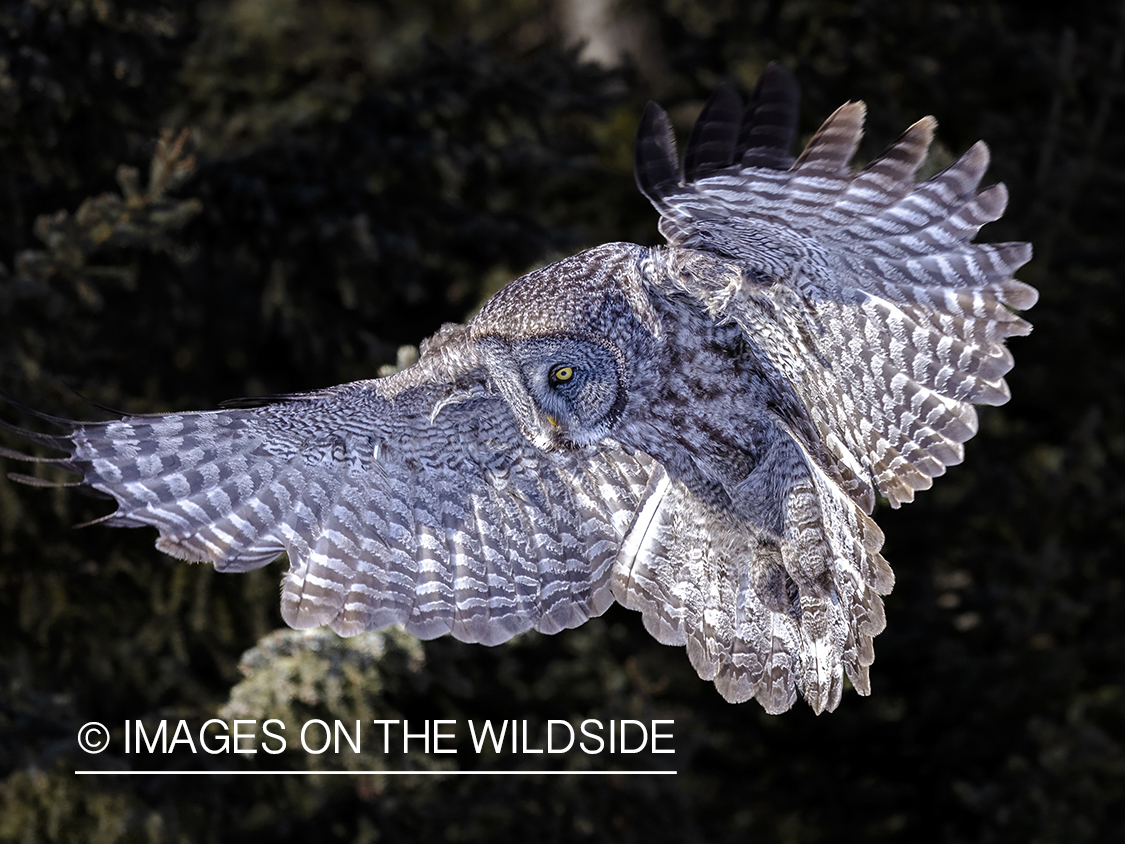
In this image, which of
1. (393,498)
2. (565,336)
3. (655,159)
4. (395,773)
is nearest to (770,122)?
(655,159)

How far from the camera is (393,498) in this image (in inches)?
127

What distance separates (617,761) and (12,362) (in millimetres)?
2860

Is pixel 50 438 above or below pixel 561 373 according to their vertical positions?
below

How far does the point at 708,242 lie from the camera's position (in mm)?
2586

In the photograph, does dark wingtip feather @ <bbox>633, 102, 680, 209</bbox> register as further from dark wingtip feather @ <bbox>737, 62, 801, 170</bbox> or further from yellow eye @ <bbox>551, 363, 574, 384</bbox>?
yellow eye @ <bbox>551, 363, 574, 384</bbox>

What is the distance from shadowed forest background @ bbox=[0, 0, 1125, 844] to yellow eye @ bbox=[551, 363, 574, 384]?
4.04 feet

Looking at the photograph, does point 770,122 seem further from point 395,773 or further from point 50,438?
point 395,773

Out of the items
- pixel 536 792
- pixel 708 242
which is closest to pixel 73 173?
pixel 708 242

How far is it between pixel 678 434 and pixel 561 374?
45 centimetres

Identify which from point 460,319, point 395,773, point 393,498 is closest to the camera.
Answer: point 393,498

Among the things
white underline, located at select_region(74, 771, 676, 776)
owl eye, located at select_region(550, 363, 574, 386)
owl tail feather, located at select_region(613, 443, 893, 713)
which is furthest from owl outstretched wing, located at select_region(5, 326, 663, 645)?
white underline, located at select_region(74, 771, 676, 776)

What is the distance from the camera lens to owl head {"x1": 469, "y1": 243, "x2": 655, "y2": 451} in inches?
110

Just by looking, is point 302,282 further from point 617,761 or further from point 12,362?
point 617,761

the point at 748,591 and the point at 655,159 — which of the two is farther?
the point at 748,591
